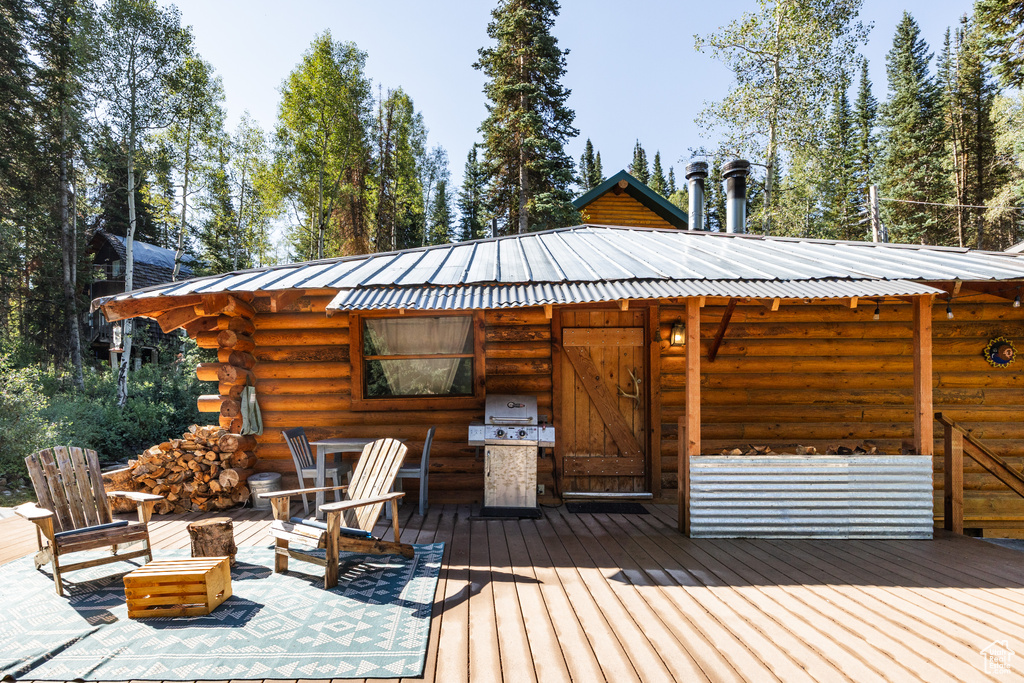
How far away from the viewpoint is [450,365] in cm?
548

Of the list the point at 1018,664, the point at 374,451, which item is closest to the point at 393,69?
the point at 374,451

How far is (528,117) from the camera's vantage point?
14062 millimetres

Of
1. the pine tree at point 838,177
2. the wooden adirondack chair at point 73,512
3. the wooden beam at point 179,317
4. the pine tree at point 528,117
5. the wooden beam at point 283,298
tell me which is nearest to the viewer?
the wooden adirondack chair at point 73,512

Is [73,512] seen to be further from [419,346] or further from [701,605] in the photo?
[701,605]

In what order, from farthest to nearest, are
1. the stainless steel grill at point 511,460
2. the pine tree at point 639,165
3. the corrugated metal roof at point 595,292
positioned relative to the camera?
the pine tree at point 639,165
the stainless steel grill at point 511,460
the corrugated metal roof at point 595,292

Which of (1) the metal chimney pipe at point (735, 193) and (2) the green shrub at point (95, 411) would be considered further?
(2) the green shrub at point (95, 411)

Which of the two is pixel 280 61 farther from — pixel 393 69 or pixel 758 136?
pixel 758 136

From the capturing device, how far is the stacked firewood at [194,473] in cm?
486

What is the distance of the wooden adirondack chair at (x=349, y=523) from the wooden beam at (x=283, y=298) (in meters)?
1.75

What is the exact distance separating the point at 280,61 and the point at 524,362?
1511 cm

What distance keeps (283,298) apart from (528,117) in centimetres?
1156

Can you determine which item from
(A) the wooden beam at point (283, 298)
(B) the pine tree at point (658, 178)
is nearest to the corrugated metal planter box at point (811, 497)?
(A) the wooden beam at point (283, 298)

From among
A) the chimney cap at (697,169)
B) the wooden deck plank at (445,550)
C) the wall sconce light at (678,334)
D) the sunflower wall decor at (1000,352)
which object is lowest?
the wooden deck plank at (445,550)

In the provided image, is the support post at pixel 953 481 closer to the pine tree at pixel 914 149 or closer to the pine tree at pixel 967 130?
the pine tree at pixel 914 149
